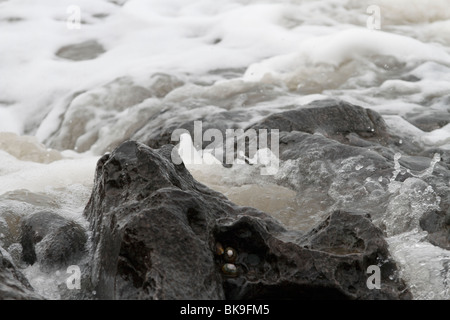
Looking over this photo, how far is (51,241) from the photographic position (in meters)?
3.41

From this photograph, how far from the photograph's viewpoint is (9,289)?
8.90 ft

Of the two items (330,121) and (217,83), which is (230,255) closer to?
(330,121)

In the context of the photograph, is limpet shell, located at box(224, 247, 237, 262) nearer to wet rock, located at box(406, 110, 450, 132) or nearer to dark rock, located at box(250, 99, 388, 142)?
dark rock, located at box(250, 99, 388, 142)

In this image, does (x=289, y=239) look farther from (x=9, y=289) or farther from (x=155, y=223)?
(x=9, y=289)

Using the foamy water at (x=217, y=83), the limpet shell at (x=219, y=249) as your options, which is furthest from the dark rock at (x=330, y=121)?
the limpet shell at (x=219, y=249)

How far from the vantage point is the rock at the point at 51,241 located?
3336 mm

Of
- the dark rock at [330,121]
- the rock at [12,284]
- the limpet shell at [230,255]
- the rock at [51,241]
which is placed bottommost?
the dark rock at [330,121]

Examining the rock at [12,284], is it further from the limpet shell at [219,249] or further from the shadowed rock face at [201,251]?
the limpet shell at [219,249]

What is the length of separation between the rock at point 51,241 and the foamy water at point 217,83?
0.32ft

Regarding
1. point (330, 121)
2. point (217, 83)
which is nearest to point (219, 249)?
point (330, 121)

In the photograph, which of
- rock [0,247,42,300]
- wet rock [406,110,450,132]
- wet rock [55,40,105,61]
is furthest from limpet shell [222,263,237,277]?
wet rock [55,40,105,61]

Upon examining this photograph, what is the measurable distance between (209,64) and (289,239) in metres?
6.97
